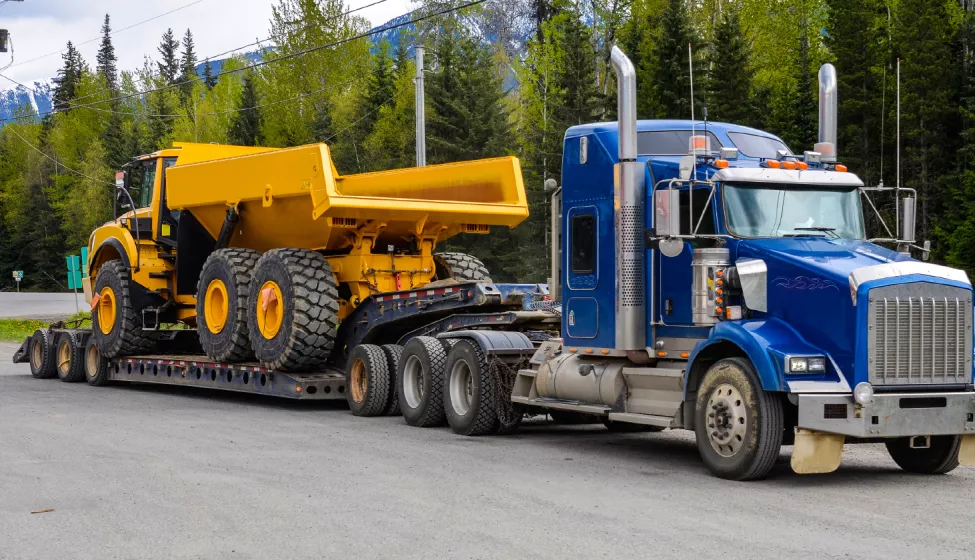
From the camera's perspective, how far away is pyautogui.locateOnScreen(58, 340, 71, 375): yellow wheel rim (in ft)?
71.0

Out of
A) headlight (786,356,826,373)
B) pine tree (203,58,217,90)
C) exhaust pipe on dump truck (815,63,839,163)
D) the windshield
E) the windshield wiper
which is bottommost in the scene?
headlight (786,356,826,373)

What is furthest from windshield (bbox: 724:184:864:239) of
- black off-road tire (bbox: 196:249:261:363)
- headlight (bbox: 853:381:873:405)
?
black off-road tire (bbox: 196:249:261:363)

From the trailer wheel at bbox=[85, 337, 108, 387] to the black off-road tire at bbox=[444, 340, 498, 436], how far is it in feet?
30.3

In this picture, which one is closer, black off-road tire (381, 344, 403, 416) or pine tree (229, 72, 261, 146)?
black off-road tire (381, 344, 403, 416)

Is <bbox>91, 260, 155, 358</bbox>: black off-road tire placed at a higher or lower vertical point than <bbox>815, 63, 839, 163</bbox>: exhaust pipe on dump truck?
lower

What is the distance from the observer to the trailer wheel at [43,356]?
22.3m

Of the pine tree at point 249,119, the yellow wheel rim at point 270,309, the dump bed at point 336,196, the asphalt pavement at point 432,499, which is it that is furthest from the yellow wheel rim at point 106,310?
the pine tree at point 249,119

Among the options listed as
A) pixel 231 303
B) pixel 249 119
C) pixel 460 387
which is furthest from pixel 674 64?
pixel 249 119

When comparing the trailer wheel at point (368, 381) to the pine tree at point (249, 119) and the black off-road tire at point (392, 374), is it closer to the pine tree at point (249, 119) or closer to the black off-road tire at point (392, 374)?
the black off-road tire at point (392, 374)

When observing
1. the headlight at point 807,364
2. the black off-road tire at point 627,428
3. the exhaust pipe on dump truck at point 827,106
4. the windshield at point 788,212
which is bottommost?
the black off-road tire at point 627,428

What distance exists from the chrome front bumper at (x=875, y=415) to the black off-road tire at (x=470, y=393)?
4.33 metres

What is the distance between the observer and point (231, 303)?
16.8 m

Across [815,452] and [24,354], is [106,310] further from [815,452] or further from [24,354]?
[815,452]

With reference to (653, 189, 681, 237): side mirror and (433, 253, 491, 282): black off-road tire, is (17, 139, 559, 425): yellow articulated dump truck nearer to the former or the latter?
(433, 253, 491, 282): black off-road tire
